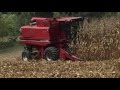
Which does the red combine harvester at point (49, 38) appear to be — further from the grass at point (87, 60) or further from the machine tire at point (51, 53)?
the grass at point (87, 60)

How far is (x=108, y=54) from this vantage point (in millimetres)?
10641

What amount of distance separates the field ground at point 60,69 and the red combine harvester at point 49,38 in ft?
1.62

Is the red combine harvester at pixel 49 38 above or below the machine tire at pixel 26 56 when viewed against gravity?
above

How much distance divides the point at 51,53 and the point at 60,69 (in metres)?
1.96

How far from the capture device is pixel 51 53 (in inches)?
429

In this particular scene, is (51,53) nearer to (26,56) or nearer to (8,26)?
A: (26,56)

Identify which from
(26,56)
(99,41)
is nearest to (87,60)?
(99,41)

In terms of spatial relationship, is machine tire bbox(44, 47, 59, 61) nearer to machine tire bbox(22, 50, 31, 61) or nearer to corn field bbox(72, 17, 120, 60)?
corn field bbox(72, 17, 120, 60)

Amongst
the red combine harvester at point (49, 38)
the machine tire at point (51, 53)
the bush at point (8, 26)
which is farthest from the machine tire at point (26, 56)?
the bush at point (8, 26)

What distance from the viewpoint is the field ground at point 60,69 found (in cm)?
798

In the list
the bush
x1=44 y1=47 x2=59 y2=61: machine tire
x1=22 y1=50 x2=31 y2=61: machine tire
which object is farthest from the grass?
the bush
